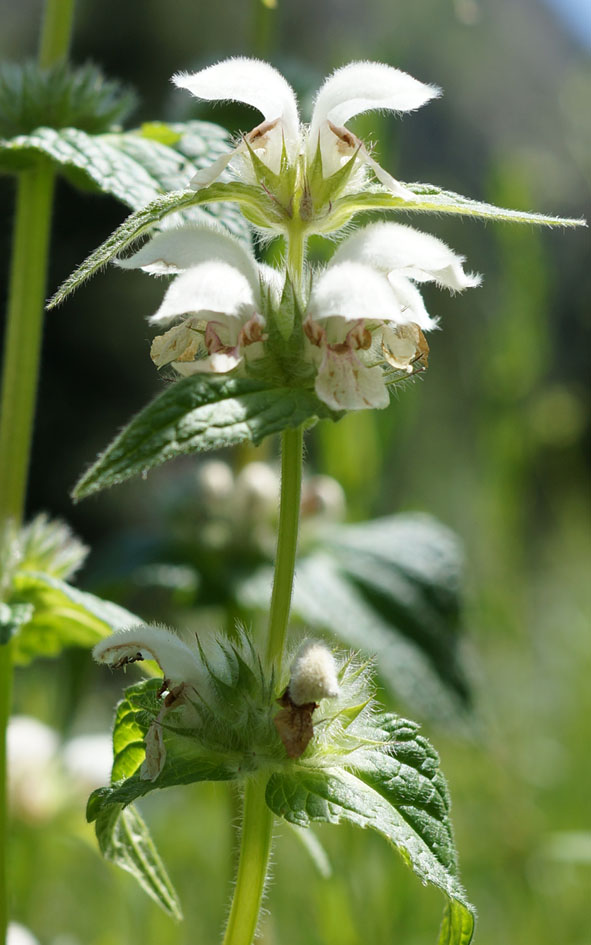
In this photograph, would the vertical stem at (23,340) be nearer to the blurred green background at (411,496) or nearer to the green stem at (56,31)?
the green stem at (56,31)

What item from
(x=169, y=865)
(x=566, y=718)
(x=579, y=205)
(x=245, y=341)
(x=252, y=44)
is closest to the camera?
(x=245, y=341)

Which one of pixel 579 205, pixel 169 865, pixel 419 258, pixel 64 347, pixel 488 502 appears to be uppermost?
pixel 579 205

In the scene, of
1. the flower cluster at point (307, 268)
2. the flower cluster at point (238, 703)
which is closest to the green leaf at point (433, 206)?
the flower cluster at point (307, 268)

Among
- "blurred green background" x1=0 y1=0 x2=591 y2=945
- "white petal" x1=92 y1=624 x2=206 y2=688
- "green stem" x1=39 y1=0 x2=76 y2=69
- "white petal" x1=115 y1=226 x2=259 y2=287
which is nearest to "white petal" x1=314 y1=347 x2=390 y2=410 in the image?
"white petal" x1=115 y1=226 x2=259 y2=287

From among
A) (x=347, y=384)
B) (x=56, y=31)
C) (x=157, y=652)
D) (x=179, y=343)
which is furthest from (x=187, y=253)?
(x=56, y=31)

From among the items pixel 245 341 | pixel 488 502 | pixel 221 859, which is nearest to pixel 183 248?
pixel 245 341

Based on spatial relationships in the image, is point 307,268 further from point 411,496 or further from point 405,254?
point 411,496

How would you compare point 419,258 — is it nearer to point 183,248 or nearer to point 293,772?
point 183,248
